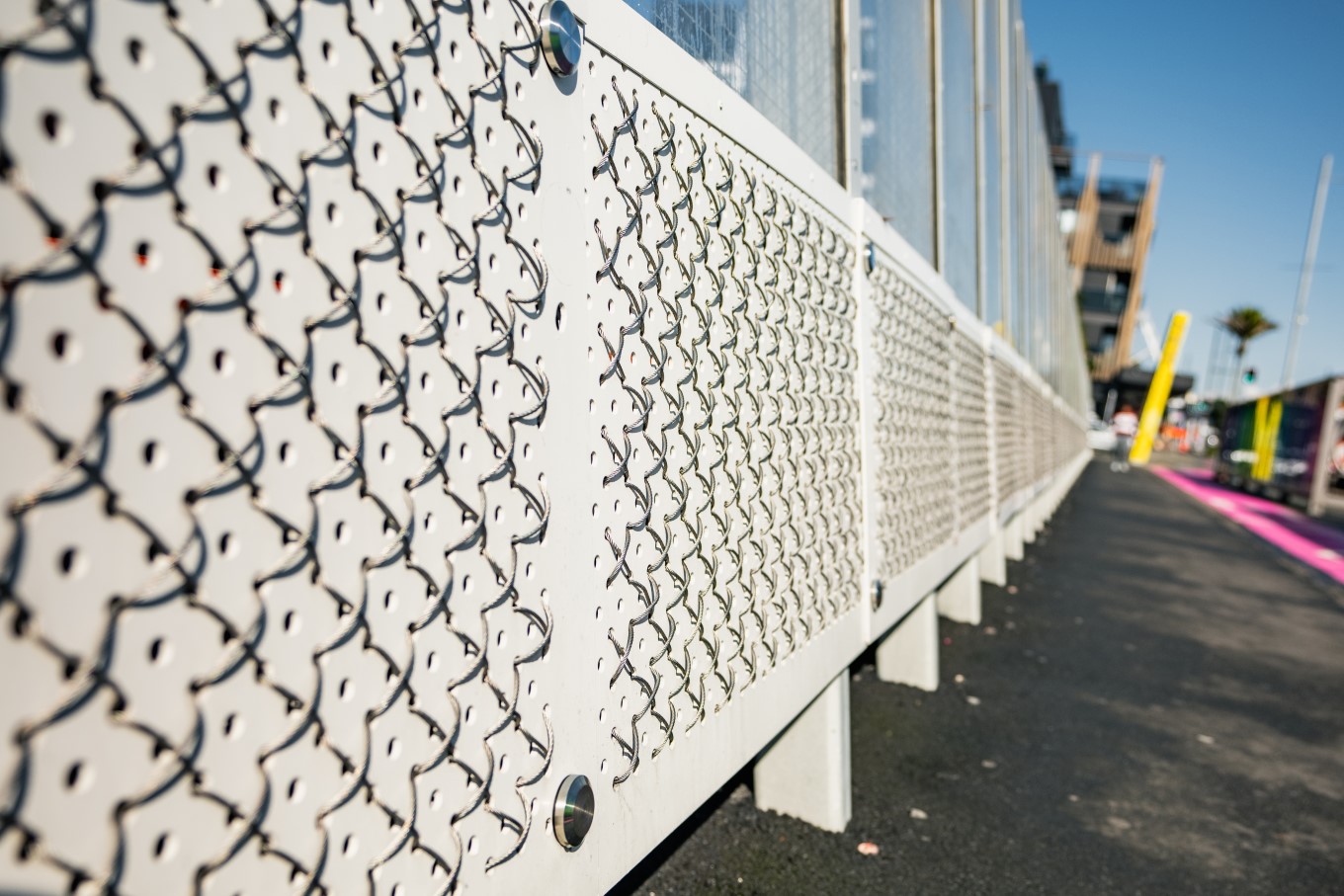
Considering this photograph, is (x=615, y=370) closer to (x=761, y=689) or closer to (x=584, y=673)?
(x=584, y=673)

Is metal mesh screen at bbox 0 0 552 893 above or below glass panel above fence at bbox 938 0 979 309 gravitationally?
below

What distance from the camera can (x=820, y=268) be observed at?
2.12 meters

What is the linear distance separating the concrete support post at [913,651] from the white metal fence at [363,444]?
2.02 meters

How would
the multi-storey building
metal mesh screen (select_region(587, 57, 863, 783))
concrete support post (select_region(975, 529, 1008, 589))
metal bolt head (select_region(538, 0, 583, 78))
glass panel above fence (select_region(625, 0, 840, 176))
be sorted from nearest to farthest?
metal bolt head (select_region(538, 0, 583, 78)) → metal mesh screen (select_region(587, 57, 863, 783)) → glass panel above fence (select_region(625, 0, 840, 176)) → concrete support post (select_region(975, 529, 1008, 589)) → the multi-storey building

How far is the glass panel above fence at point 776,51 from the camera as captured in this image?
1658mm

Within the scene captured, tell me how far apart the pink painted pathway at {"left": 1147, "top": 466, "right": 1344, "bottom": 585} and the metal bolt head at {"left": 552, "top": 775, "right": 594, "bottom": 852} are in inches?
379

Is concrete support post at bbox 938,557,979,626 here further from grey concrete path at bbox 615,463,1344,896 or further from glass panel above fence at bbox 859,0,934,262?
glass panel above fence at bbox 859,0,934,262

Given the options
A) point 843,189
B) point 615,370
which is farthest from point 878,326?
point 615,370

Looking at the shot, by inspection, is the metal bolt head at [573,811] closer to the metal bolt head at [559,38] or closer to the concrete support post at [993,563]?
the metal bolt head at [559,38]

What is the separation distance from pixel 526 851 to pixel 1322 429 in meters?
17.6

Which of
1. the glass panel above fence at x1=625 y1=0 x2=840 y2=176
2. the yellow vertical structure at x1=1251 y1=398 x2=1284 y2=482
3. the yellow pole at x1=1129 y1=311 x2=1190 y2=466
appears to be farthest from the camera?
the yellow pole at x1=1129 y1=311 x2=1190 y2=466

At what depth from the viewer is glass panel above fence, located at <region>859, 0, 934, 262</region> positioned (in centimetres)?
288

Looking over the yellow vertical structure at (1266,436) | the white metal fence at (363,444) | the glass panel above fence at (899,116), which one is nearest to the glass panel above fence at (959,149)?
the glass panel above fence at (899,116)

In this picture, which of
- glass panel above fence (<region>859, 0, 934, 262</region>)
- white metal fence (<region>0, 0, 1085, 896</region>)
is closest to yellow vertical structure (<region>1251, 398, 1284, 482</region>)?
glass panel above fence (<region>859, 0, 934, 262</region>)
